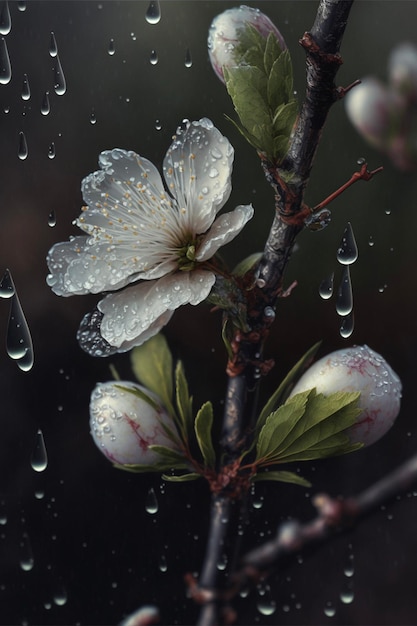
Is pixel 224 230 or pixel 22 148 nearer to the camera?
pixel 224 230

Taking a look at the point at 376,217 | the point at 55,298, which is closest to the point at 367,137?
the point at 376,217

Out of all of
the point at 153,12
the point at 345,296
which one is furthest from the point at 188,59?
the point at 345,296

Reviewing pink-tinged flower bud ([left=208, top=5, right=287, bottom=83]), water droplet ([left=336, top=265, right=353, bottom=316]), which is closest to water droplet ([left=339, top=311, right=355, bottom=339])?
water droplet ([left=336, top=265, right=353, bottom=316])

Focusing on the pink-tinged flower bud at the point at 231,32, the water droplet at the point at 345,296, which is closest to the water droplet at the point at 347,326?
the water droplet at the point at 345,296

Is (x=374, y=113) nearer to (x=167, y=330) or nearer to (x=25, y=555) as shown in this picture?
(x=167, y=330)

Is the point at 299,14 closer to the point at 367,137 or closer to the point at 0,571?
the point at 367,137

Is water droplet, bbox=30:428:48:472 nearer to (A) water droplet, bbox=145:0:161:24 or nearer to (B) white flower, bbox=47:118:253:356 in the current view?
(B) white flower, bbox=47:118:253:356
